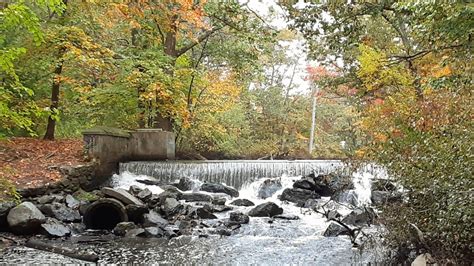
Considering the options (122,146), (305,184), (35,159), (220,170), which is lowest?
(305,184)

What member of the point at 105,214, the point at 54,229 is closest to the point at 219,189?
the point at 105,214

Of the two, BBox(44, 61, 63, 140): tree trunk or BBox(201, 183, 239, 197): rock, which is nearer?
BBox(201, 183, 239, 197): rock

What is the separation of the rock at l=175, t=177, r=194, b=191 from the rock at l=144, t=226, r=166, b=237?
4.03 metres

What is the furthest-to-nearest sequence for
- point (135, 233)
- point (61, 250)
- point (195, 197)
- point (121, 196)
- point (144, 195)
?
point (195, 197), point (144, 195), point (121, 196), point (135, 233), point (61, 250)

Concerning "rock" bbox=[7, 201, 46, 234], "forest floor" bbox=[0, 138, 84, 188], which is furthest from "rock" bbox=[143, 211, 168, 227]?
"forest floor" bbox=[0, 138, 84, 188]

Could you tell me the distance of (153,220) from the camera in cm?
830

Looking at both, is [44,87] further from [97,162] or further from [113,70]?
[97,162]

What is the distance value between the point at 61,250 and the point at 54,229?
1128 mm

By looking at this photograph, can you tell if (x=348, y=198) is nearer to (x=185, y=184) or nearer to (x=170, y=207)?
(x=185, y=184)

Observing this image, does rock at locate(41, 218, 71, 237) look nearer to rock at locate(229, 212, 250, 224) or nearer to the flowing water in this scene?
the flowing water

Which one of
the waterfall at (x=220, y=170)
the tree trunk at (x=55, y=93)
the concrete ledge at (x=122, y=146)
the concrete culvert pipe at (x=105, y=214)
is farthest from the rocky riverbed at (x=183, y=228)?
the tree trunk at (x=55, y=93)

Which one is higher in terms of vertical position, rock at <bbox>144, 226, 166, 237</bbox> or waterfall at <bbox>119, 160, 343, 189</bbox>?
waterfall at <bbox>119, 160, 343, 189</bbox>

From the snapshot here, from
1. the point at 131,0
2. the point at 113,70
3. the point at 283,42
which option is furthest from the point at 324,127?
the point at 131,0

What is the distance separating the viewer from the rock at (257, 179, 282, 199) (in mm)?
11984
